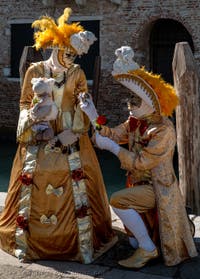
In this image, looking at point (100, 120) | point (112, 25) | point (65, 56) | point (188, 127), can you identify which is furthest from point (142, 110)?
point (112, 25)

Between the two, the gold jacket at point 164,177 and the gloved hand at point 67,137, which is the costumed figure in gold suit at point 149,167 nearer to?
the gold jacket at point 164,177

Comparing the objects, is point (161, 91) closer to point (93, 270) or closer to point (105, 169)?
point (93, 270)

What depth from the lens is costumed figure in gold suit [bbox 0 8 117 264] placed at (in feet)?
13.0

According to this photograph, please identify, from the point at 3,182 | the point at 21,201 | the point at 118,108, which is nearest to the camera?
the point at 21,201

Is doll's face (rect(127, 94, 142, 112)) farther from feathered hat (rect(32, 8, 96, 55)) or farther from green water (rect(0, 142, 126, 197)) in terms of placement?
green water (rect(0, 142, 126, 197))

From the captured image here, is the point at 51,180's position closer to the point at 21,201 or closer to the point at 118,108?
the point at 21,201

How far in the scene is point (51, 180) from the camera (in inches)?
156

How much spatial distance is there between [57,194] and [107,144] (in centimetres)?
53

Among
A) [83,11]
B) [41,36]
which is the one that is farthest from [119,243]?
[83,11]

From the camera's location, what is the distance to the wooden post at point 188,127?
16.6 ft

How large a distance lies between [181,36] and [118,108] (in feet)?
7.68

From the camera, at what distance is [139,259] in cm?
383

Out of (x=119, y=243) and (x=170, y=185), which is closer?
(x=170, y=185)

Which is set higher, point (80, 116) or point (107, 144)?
point (80, 116)
